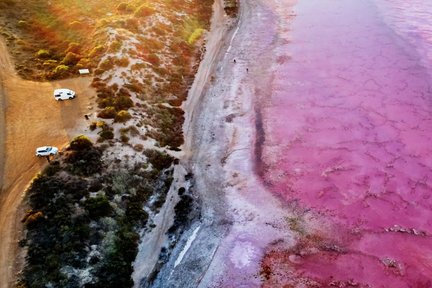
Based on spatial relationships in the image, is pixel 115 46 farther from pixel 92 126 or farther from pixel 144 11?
pixel 92 126

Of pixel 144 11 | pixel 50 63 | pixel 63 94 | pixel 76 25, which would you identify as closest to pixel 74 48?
pixel 50 63

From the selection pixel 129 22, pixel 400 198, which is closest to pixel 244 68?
pixel 129 22

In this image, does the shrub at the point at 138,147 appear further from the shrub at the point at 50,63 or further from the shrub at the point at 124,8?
the shrub at the point at 124,8

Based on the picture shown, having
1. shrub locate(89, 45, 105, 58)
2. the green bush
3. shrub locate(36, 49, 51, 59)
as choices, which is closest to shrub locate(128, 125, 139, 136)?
the green bush

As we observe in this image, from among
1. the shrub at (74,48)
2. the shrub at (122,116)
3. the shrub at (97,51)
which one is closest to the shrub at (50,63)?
the shrub at (74,48)

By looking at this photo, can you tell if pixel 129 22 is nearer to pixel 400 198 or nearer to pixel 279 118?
pixel 279 118

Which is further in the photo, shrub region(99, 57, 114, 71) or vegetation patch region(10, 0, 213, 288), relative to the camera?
shrub region(99, 57, 114, 71)

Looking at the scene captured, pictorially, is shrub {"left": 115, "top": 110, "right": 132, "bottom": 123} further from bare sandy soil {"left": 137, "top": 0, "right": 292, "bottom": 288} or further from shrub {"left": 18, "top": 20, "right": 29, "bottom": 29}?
shrub {"left": 18, "top": 20, "right": 29, "bottom": 29}
